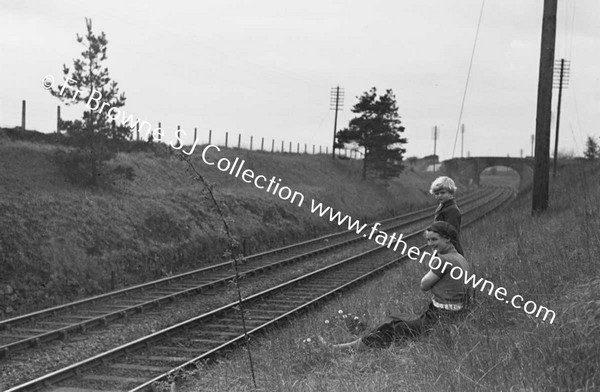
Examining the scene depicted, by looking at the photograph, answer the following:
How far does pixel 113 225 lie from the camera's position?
1859cm

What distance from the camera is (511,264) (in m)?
9.58

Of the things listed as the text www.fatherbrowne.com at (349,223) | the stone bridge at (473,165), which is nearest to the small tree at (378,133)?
the text www.fatherbrowne.com at (349,223)

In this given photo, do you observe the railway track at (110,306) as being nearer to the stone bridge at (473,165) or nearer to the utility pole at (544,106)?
the utility pole at (544,106)

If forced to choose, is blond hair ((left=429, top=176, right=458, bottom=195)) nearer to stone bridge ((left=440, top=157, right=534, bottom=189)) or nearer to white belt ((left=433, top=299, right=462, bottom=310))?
white belt ((left=433, top=299, right=462, bottom=310))

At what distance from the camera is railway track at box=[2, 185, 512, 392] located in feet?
26.4

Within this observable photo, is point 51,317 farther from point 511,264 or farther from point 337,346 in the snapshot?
point 511,264

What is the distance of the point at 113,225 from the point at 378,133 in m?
29.8

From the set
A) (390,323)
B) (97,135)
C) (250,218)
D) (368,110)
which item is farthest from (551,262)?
(368,110)

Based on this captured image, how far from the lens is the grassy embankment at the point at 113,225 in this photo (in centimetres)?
1461

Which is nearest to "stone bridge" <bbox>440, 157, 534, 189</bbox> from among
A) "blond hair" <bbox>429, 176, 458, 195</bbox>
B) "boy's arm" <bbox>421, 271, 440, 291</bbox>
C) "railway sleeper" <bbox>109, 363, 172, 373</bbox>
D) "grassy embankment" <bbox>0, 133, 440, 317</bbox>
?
"grassy embankment" <bbox>0, 133, 440, 317</bbox>

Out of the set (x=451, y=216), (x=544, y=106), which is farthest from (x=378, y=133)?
(x=451, y=216)

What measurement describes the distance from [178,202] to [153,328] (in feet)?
41.4

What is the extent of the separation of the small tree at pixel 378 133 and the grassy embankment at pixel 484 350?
35351 mm

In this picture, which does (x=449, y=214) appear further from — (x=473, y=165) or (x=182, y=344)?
(x=473, y=165)
